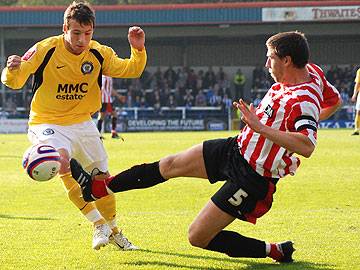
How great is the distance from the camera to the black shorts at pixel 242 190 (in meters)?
7.16

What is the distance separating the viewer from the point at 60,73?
27.0ft

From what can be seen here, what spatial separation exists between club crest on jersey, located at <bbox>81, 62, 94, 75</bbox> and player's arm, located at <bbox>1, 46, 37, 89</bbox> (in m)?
0.50

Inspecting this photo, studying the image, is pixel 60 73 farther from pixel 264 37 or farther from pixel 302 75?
pixel 264 37

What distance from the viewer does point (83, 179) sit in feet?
24.8

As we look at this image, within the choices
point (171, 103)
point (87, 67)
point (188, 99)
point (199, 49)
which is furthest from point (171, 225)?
point (199, 49)

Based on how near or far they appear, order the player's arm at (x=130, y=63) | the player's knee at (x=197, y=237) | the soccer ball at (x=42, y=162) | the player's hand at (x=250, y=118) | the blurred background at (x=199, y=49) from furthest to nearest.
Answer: the blurred background at (x=199, y=49)
the player's arm at (x=130, y=63)
the soccer ball at (x=42, y=162)
the player's knee at (x=197, y=237)
the player's hand at (x=250, y=118)

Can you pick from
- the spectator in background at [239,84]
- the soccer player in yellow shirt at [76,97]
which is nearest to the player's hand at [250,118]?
the soccer player in yellow shirt at [76,97]

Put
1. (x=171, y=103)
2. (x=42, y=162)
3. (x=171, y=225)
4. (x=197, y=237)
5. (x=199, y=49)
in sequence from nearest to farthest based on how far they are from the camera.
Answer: (x=197, y=237) < (x=42, y=162) < (x=171, y=225) < (x=171, y=103) < (x=199, y=49)

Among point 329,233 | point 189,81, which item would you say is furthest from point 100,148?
point 189,81

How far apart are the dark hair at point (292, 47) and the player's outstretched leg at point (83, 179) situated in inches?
76.9

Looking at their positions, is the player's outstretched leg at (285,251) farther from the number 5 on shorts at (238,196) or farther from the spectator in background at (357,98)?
the spectator in background at (357,98)

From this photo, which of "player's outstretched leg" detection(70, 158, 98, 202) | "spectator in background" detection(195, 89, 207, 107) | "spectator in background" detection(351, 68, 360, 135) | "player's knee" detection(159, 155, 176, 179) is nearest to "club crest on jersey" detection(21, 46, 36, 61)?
"player's outstretched leg" detection(70, 158, 98, 202)

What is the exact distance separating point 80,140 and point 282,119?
7.18ft

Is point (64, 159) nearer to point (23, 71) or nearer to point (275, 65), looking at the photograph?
point (23, 71)
